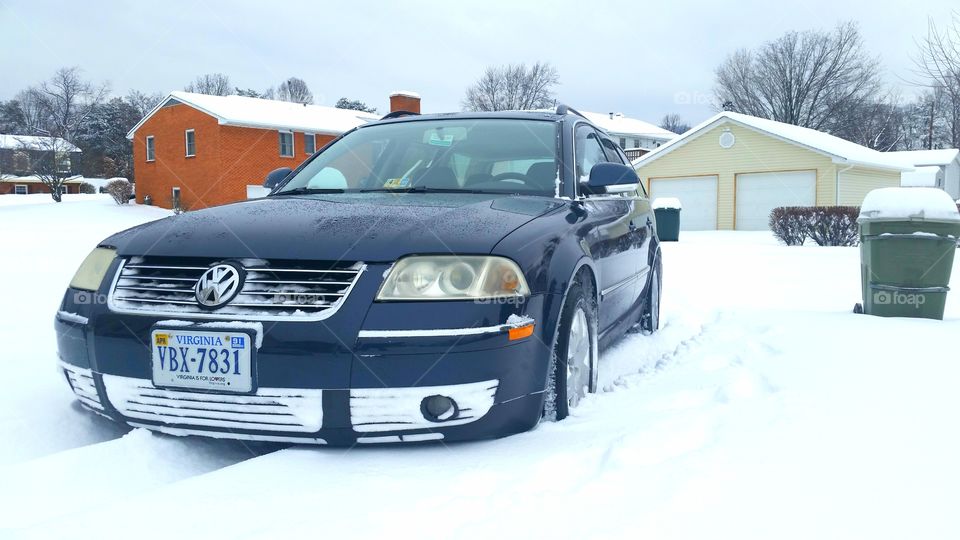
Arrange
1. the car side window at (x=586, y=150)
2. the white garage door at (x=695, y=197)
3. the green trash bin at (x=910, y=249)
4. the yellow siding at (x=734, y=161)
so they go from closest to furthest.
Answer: the car side window at (x=586, y=150) → the green trash bin at (x=910, y=249) → the yellow siding at (x=734, y=161) → the white garage door at (x=695, y=197)

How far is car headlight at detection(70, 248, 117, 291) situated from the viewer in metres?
2.80

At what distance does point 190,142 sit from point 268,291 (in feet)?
111

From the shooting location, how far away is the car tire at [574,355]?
291 centimetres

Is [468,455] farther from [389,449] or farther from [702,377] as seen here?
[702,377]

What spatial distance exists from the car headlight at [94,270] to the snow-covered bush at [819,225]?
17.5 m

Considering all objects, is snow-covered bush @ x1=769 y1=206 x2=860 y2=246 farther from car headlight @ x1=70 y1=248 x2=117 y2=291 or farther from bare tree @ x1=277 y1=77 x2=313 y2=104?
bare tree @ x1=277 y1=77 x2=313 y2=104

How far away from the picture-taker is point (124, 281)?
8.86 ft

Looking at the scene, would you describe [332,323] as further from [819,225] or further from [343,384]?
[819,225]

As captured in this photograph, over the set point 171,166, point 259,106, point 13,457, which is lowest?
point 13,457

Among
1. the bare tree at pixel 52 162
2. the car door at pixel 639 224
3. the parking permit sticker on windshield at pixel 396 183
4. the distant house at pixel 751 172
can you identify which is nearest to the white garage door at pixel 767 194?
the distant house at pixel 751 172

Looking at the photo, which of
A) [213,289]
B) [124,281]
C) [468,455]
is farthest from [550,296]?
[124,281]

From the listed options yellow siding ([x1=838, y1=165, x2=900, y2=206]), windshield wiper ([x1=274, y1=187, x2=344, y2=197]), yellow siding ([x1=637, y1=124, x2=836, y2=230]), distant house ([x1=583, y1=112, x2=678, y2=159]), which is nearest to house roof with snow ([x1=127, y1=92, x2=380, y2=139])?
yellow siding ([x1=637, y1=124, x2=836, y2=230])

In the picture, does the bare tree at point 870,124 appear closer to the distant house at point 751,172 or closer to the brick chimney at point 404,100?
the distant house at point 751,172

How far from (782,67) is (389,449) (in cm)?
5200
